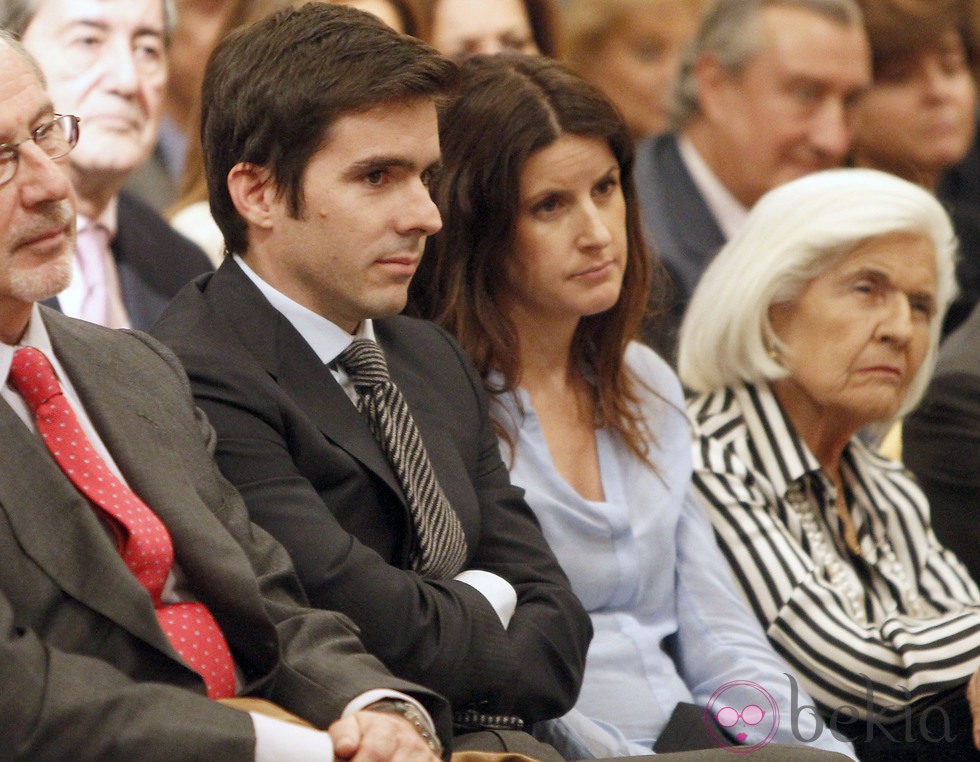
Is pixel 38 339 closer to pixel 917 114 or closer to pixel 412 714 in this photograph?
pixel 412 714

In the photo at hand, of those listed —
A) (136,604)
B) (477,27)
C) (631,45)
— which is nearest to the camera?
(136,604)

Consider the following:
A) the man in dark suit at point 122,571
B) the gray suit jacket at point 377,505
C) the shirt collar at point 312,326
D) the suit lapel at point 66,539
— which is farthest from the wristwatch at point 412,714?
the shirt collar at point 312,326

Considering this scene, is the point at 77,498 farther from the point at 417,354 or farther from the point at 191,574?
the point at 417,354

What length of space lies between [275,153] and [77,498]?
2.32 feet

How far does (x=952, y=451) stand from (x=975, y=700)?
2.99 feet

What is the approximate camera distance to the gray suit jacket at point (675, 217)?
14.5 feet

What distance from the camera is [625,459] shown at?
3.08 meters

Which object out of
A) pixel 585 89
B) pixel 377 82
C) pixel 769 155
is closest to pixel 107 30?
pixel 585 89

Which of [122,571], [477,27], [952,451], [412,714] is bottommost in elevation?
[952,451]

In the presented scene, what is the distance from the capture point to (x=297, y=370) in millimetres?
2432

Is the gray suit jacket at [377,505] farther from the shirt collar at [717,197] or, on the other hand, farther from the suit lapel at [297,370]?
the shirt collar at [717,197]

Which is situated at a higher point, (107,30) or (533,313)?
(107,30)

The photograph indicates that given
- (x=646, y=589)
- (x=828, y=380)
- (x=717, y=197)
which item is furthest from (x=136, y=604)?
(x=717, y=197)

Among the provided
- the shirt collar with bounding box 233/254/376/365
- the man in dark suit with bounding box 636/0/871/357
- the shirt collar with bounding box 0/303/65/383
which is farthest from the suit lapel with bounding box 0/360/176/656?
the man in dark suit with bounding box 636/0/871/357
